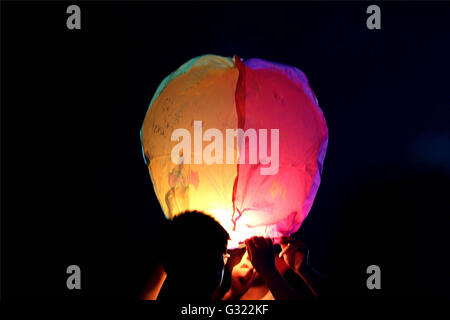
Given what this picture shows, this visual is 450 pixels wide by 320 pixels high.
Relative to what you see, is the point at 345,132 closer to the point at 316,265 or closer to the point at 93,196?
the point at 316,265

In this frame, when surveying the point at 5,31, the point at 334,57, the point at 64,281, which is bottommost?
the point at 64,281

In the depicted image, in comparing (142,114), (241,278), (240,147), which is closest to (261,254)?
(241,278)

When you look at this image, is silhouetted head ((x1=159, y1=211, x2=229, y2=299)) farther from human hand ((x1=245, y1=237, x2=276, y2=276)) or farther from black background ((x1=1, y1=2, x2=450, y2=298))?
black background ((x1=1, y1=2, x2=450, y2=298))

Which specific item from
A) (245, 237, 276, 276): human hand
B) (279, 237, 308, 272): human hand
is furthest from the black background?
(245, 237, 276, 276): human hand

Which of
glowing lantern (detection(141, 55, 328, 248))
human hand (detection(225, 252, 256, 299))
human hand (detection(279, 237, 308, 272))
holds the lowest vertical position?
human hand (detection(225, 252, 256, 299))

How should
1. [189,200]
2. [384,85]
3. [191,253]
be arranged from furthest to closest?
1. [384,85]
2. [189,200]
3. [191,253]

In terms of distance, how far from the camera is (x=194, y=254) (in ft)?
2.50

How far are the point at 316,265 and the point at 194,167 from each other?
1.05 meters

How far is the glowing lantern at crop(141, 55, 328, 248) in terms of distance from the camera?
842mm

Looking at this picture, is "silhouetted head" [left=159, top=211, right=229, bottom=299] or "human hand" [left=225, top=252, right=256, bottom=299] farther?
"human hand" [left=225, top=252, right=256, bottom=299]

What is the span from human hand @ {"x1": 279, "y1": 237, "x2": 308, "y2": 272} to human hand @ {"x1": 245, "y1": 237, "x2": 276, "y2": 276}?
0.30ft

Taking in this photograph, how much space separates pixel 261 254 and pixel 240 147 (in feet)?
0.91

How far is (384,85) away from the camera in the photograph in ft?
5.09
